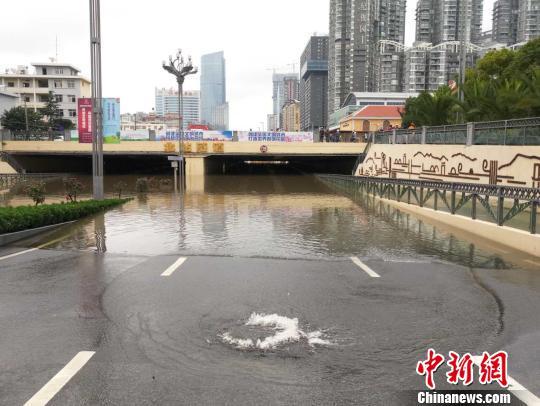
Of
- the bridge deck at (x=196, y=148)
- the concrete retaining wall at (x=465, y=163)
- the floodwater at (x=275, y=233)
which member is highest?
the bridge deck at (x=196, y=148)

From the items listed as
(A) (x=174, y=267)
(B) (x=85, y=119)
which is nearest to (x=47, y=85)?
(B) (x=85, y=119)

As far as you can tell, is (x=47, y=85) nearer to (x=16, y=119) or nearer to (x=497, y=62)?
(x=16, y=119)

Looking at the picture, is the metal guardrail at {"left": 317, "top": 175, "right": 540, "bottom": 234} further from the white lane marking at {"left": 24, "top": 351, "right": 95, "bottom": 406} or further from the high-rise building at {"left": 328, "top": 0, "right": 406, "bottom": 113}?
the high-rise building at {"left": 328, "top": 0, "right": 406, "bottom": 113}

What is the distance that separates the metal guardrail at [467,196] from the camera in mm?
11984

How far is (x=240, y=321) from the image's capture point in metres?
6.25

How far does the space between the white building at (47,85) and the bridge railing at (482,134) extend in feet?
257

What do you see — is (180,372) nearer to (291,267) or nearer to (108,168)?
(291,267)

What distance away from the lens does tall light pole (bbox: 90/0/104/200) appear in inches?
820

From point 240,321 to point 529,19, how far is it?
134 metres

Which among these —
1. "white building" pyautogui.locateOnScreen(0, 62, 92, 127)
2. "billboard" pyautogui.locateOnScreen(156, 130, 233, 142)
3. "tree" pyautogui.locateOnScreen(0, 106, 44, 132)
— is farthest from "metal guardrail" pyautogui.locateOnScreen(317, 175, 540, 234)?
"white building" pyautogui.locateOnScreen(0, 62, 92, 127)

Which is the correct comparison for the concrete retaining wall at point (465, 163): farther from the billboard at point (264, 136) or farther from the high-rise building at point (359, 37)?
the high-rise building at point (359, 37)

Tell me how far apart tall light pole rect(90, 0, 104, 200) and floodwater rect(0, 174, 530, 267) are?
2.11 metres

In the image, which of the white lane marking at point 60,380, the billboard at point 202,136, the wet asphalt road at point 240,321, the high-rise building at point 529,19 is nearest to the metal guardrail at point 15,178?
the billboard at point 202,136

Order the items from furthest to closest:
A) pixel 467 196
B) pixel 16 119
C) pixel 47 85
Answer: pixel 47 85
pixel 16 119
pixel 467 196
